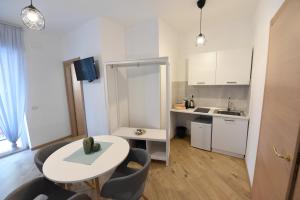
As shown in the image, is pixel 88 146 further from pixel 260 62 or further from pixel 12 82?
pixel 12 82

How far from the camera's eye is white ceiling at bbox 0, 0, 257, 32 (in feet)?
6.75

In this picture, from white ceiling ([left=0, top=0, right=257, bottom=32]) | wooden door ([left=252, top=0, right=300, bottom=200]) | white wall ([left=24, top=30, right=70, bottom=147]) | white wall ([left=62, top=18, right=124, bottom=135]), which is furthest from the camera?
white wall ([left=24, top=30, right=70, bottom=147])

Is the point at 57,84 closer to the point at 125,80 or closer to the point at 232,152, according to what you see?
the point at 125,80

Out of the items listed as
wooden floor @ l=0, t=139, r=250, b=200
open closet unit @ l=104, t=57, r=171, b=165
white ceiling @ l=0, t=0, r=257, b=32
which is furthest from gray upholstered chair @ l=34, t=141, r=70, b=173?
white ceiling @ l=0, t=0, r=257, b=32

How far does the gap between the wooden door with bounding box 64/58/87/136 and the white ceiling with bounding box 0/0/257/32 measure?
3.68ft

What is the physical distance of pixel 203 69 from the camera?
2832mm

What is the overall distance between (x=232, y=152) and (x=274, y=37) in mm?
2132

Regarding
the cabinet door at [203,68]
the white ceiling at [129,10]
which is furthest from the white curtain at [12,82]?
the cabinet door at [203,68]

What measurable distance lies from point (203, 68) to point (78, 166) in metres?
2.71

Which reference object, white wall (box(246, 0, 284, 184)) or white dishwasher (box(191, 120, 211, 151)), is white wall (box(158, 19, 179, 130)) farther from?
white wall (box(246, 0, 284, 184))

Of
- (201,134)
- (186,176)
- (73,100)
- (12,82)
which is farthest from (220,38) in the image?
(12,82)

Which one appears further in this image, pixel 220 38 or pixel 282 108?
pixel 220 38

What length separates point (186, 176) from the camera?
213 centimetres

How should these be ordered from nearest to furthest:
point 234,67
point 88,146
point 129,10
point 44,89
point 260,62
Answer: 1. point 88,146
2. point 260,62
3. point 129,10
4. point 234,67
5. point 44,89
